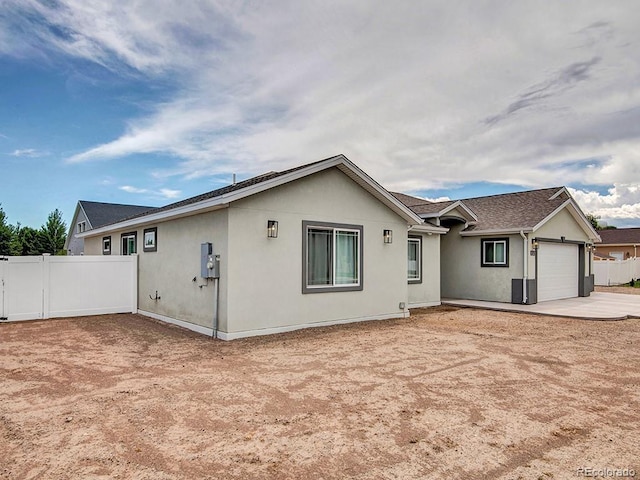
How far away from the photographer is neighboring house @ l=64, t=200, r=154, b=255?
26.9 m

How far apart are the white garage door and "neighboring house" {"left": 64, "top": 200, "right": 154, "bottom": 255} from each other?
81.9 ft

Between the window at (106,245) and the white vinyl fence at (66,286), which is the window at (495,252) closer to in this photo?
the white vinyl fence at (66,286)

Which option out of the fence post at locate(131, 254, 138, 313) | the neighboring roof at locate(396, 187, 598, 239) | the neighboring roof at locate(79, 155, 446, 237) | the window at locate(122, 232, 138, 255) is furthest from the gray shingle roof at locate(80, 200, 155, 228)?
the neighboring roof at locate(396, 187, 598, 239)

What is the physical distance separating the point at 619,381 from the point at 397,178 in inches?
633

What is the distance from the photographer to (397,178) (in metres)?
20.5

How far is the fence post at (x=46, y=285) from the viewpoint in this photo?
395 inches

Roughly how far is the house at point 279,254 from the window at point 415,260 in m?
1.87

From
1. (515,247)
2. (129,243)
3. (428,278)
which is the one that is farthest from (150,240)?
(515,247)

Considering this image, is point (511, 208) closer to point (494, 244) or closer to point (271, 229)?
point (494, 244)

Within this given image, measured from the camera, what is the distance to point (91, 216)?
26.8 m

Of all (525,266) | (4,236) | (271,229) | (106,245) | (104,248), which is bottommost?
(525,266)

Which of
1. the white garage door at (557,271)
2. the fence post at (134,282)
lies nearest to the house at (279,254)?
the fence post at (134,282)

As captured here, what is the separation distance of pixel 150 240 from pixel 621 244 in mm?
36202

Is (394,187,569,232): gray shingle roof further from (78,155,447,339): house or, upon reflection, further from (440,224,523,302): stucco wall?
(78,155,447,339): house
